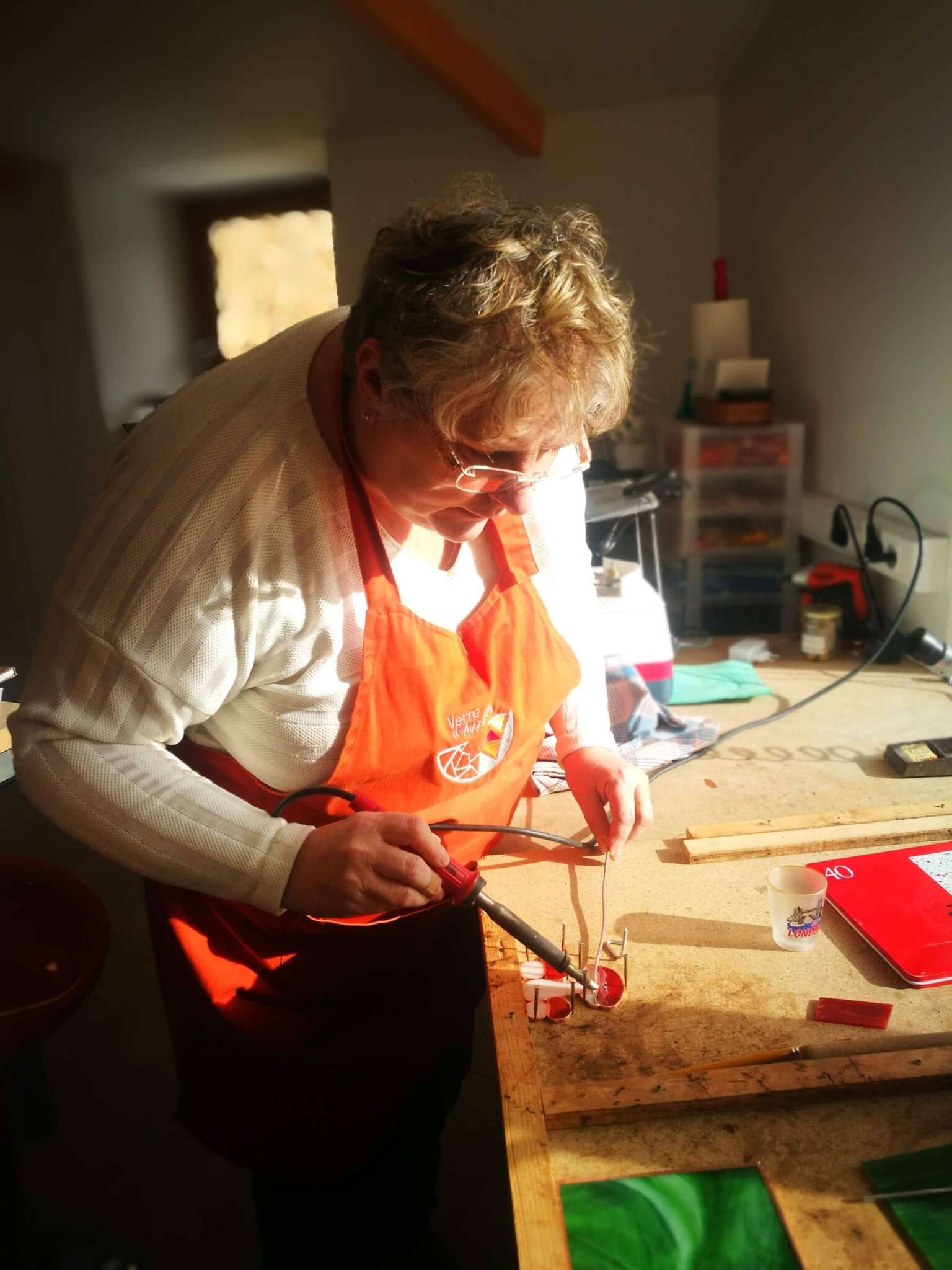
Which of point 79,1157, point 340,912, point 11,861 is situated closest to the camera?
point 340,912

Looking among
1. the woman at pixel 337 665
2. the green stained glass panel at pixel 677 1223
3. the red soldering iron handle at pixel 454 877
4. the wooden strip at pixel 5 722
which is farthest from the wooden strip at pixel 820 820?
the wooden strip at pixel 5 722

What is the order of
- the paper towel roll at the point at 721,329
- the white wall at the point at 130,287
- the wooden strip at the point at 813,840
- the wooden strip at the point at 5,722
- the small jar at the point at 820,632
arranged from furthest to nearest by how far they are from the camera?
the paper towel roll at the point at 721,329 < the small jar at the point at 820,632 < the white wall at the point at 130,287 < the wooden strip at the point at 5,722 < the wooden strip at the point at 813,840

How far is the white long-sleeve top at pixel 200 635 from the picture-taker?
83 centimetres

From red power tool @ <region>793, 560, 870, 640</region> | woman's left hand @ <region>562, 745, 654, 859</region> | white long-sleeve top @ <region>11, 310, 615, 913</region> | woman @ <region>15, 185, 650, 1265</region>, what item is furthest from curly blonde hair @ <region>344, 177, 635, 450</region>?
red power tool @ <region>793, 560, 870, 640</region>

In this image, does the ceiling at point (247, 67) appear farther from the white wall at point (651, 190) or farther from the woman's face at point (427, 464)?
the woman's face at point (427, 464)

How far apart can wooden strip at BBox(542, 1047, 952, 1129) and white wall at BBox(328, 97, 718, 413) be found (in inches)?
90.2

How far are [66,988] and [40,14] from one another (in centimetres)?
140

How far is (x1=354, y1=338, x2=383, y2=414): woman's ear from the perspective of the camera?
0.80m

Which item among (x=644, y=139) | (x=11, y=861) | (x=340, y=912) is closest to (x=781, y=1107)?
(x=340, y=912)

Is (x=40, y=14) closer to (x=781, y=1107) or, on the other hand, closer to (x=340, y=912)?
(x=340, y=912)

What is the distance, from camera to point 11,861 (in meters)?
1.27

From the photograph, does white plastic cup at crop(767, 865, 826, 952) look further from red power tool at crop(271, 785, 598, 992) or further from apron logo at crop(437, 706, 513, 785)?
apron logo at crop(437, 706, 513, 785)

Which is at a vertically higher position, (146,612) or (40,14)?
(40,14)

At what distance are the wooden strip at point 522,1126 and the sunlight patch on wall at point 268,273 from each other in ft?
4.38
